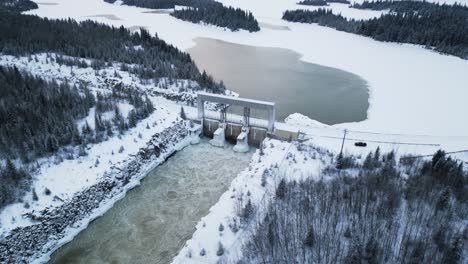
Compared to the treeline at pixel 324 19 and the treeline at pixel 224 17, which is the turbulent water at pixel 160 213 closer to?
the treeline at pixel 224 17

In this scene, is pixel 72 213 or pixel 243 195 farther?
pixel 243 195

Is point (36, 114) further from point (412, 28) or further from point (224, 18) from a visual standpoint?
point (412, 28)

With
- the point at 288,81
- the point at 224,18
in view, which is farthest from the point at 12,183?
the point at 224,18

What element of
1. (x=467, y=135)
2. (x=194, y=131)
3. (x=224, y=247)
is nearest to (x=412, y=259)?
(x=224, y=247)

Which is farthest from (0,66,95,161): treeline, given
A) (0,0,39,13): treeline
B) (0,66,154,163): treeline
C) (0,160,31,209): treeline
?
(0,0,39,13): treeline

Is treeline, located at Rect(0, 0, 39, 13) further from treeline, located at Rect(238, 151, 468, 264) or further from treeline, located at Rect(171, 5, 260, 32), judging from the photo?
treeline, located at Rect(238, 151, 468, 264)

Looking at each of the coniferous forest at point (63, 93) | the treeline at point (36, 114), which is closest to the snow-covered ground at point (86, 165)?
the coniferous forest at point (63, 93)
